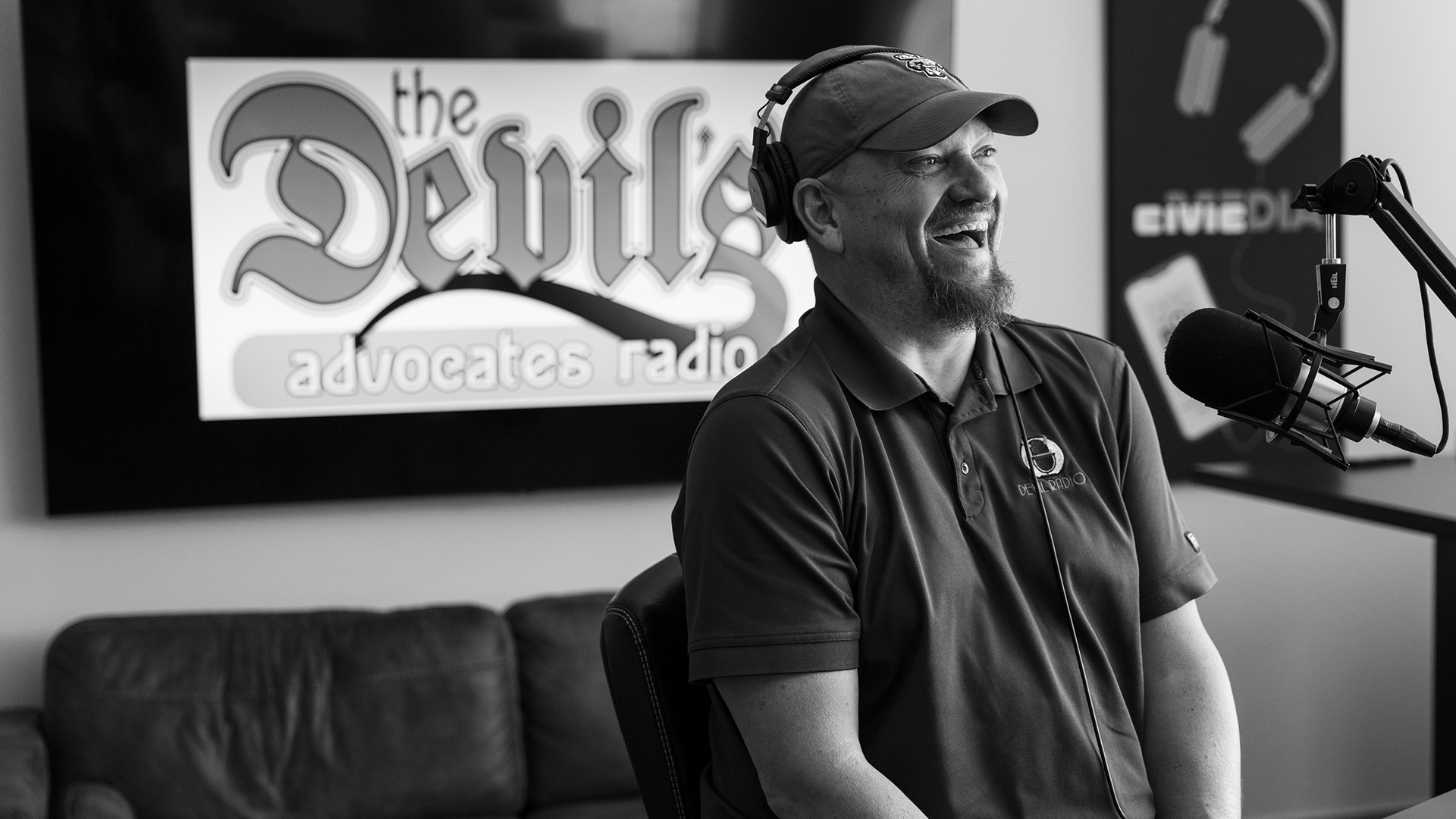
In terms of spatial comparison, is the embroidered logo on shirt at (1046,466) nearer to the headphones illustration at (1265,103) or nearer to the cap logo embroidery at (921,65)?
the cap logo embroidery at (921,65)

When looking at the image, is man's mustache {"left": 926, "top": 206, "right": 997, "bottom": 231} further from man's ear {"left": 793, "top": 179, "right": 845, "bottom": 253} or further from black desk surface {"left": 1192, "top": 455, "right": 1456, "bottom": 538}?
black desk surface {"left": 1192, "top": 455, "right": 1456, "bottom": 538}

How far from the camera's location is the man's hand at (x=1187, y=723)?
154cm

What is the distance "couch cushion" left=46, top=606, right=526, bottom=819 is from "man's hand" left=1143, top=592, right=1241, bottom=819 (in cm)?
149

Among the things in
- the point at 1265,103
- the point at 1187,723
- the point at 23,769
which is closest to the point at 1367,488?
the point at 1265,103

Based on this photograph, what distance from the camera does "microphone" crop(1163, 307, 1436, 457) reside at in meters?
0.98

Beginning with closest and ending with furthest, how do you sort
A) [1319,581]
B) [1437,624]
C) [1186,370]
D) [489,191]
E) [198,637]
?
[1186,370], [198,637], [489,191], [1437,624], [1319,581]

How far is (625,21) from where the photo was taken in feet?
9.39

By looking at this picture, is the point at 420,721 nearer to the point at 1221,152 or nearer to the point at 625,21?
the point at 625,21

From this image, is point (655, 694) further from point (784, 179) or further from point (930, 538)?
point (784, 179)

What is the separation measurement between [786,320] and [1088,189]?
2.71ft

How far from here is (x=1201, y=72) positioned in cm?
316

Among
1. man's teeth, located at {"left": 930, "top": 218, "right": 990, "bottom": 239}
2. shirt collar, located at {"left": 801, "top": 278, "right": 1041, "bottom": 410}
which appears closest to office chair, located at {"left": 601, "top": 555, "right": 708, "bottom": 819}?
shirt collar, located at {"left": 801, "top": 278, "right": 1041, "bottom": 410}

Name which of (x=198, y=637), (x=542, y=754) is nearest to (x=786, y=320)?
(x=542, y=754)

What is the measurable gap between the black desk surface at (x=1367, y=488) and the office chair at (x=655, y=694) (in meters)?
1.40
